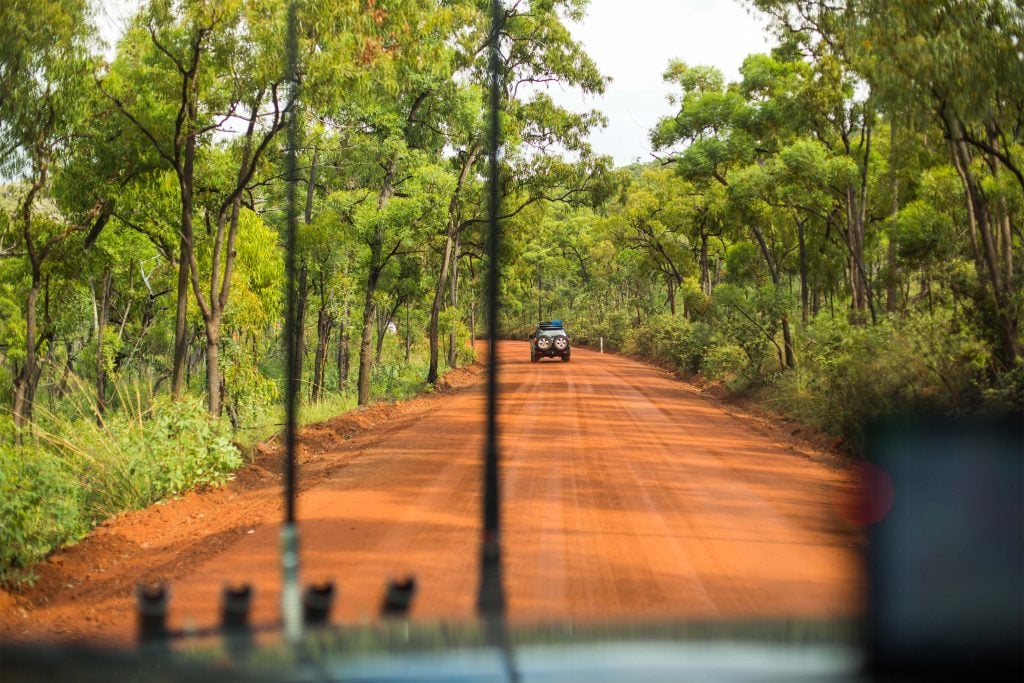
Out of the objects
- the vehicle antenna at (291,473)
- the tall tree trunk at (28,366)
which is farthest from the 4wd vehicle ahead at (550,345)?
the vehicle antenna at (291,473)

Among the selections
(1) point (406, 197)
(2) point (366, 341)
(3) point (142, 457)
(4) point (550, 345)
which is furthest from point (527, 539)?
(4) point (550, 345)

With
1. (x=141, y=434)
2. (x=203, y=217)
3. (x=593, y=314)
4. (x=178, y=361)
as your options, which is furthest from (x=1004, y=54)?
(x=593, y=314)

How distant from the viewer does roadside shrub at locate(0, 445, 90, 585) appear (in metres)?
8.27

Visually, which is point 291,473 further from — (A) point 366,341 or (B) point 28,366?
(A) point 366,341

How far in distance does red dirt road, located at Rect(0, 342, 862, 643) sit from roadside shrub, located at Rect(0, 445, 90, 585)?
445 millimetres

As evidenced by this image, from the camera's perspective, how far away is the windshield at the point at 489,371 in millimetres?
3811

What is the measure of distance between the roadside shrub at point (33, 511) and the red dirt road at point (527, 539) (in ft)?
1.46

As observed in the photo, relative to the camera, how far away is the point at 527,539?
25.9 feet

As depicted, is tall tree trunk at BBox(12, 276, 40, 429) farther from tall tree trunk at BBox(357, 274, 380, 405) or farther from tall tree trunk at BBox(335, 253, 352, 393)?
tall tree trunk at BBox(335, 253, 352, 393)

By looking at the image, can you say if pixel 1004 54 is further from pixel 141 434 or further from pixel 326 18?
pixel 141 434

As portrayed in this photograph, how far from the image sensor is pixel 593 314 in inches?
2721

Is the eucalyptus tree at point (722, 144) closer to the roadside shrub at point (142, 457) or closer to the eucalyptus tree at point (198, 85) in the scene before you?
the eucalyptus tree at point (198, 85)

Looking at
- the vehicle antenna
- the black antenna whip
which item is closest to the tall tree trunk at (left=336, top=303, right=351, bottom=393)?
the vehicle antenna

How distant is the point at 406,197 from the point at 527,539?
1834 cm
